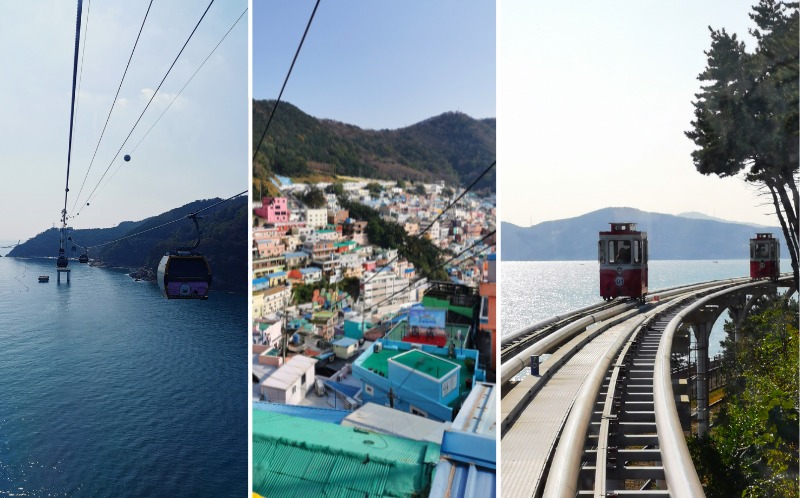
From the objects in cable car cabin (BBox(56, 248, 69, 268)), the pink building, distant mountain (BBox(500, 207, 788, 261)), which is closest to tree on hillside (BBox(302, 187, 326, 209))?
the pink building

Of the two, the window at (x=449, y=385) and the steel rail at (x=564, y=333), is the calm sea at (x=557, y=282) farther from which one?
the window at (x=449, y=385)

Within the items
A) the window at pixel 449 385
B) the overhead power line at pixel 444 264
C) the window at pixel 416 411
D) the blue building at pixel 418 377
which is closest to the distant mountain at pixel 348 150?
the overhead power line at pixel 444 264

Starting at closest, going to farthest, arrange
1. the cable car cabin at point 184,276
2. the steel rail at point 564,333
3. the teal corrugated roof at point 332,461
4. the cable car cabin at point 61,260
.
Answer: the steel rail at point 564,333 < the teal corrugated roof at point 332,461 < the cable car cabin at point 184,276 < the cable car cabin at point 61,260

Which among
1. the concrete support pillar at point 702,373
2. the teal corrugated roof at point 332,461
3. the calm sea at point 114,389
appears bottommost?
the calm sea at point 114,389

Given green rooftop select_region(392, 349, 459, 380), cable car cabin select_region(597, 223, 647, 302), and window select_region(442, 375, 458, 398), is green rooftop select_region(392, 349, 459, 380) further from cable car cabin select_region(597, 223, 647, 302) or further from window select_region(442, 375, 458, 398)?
cable car cabin select_region(597, 223, 647, 302)

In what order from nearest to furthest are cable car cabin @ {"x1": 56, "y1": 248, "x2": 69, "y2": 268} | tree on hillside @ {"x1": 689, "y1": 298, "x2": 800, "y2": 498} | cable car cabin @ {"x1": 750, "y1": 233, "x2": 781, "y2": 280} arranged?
tree on hillside @ {"x1": 689, "y1": 298, "x2": 800, "y2": 498}, cable car cabin @ {"x1": 750, "y1": 233, "x2": 781, "y2": 280}, cable car cabin @ {"x1": 56, "y1": 248, "x2": 69, "y2": 268}

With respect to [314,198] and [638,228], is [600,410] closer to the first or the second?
[638,228]
